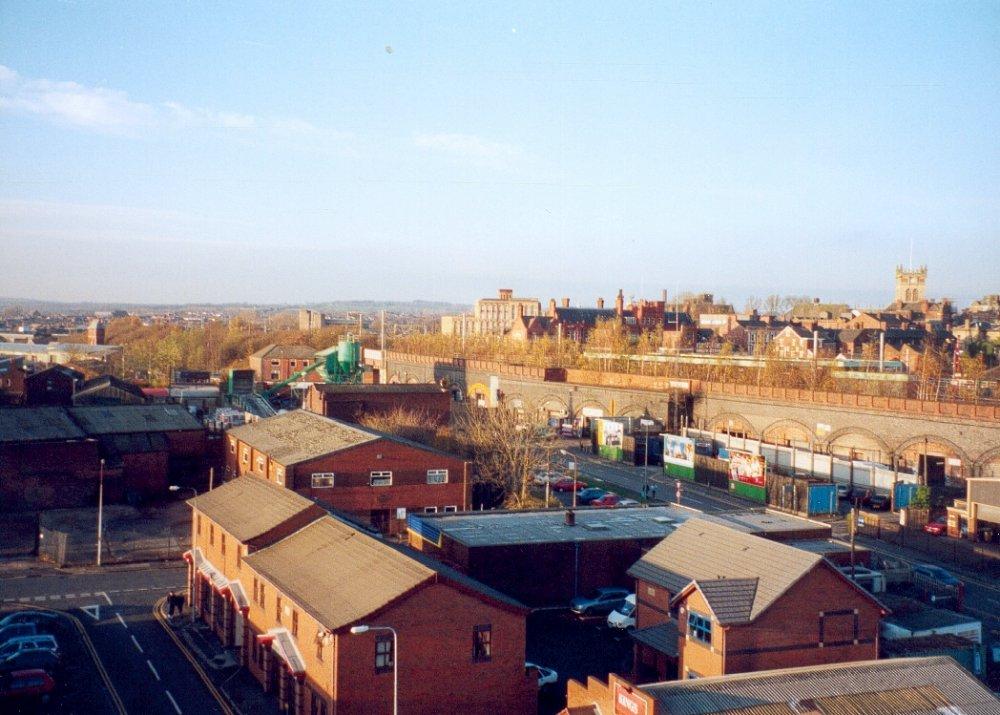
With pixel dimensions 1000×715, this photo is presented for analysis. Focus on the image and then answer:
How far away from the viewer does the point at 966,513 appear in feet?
96.7

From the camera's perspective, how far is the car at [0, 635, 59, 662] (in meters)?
18.3

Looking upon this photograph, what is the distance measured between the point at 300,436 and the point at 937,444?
24.5 m

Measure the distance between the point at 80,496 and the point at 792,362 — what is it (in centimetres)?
Result: 3750

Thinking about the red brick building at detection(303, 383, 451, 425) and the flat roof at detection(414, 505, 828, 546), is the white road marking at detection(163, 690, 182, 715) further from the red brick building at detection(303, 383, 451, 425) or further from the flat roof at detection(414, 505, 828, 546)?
the red brick building at detection(303, 383, 451, 425)

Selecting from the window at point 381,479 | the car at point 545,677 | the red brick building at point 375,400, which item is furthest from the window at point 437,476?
the red brick building at point 375,400

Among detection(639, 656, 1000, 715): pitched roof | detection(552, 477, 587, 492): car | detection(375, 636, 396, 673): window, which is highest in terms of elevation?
detection(639, 656, 1000, 715): pitched roof

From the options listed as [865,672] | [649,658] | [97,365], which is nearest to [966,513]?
[649,658]

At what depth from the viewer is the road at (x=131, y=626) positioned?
1716 cm

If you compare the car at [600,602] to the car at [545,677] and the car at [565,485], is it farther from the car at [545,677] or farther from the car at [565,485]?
the car at [565,485]

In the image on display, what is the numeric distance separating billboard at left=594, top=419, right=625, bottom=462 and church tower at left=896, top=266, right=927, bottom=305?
8503 cm

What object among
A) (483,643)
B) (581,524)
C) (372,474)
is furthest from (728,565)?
(372,474)

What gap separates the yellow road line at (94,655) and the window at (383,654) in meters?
5.16

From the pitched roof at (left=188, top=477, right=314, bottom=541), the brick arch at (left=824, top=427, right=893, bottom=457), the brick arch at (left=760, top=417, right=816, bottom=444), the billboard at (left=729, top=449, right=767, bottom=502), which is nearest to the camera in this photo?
the pitched roof at (left=188, top=477, right=314, bottom=541)

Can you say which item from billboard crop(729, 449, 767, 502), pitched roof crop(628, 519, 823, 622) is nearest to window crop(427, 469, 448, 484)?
pitched roof crop(628, 519, 823, 622)
